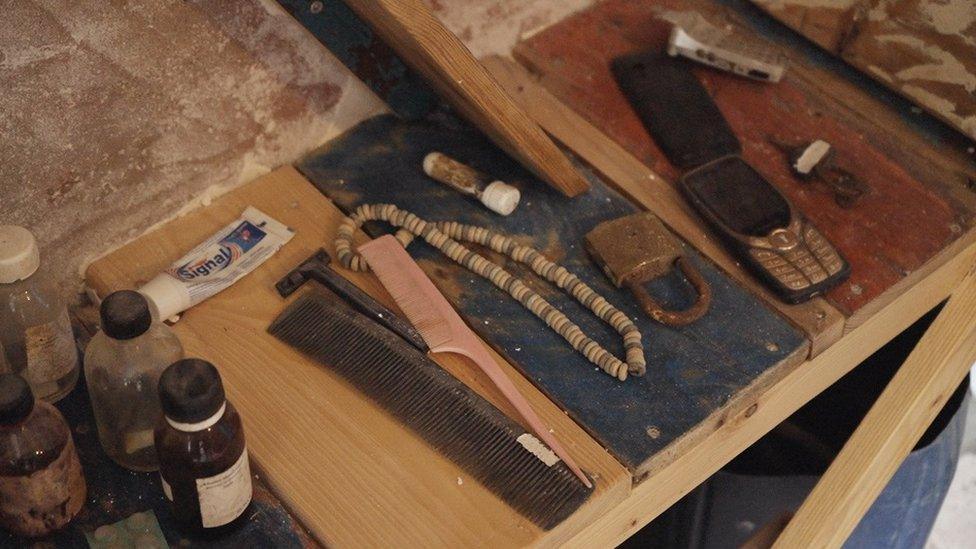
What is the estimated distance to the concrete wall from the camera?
95cm

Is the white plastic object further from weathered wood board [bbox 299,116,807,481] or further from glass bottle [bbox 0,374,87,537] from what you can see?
glass bottle [bbox 0,374,87,537]

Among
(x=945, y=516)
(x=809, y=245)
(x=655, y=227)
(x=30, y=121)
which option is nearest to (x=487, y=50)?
(x=655, y=227)

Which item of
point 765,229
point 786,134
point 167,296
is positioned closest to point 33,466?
point 167,296

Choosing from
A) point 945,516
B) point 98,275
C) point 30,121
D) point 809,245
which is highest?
point 809,245

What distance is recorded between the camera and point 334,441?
947 millimetres

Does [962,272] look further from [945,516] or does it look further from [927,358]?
[945,516]

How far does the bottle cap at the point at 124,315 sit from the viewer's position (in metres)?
0.82

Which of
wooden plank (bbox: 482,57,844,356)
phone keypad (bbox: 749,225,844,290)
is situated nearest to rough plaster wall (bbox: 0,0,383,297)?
wooden plank (bbox: 482,57,844,356)

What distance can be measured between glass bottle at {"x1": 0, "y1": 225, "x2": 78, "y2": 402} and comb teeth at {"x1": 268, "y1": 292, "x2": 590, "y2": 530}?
18cm

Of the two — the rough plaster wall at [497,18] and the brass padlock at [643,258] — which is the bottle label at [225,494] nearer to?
the brass padlock at [643,258]

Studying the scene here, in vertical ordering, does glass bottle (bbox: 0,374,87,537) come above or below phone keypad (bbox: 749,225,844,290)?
below

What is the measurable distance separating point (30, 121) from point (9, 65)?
6cm

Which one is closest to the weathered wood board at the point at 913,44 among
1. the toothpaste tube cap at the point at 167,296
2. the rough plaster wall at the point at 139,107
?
the rough plaster wall at the point at 139,107

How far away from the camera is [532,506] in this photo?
0.90 meters
